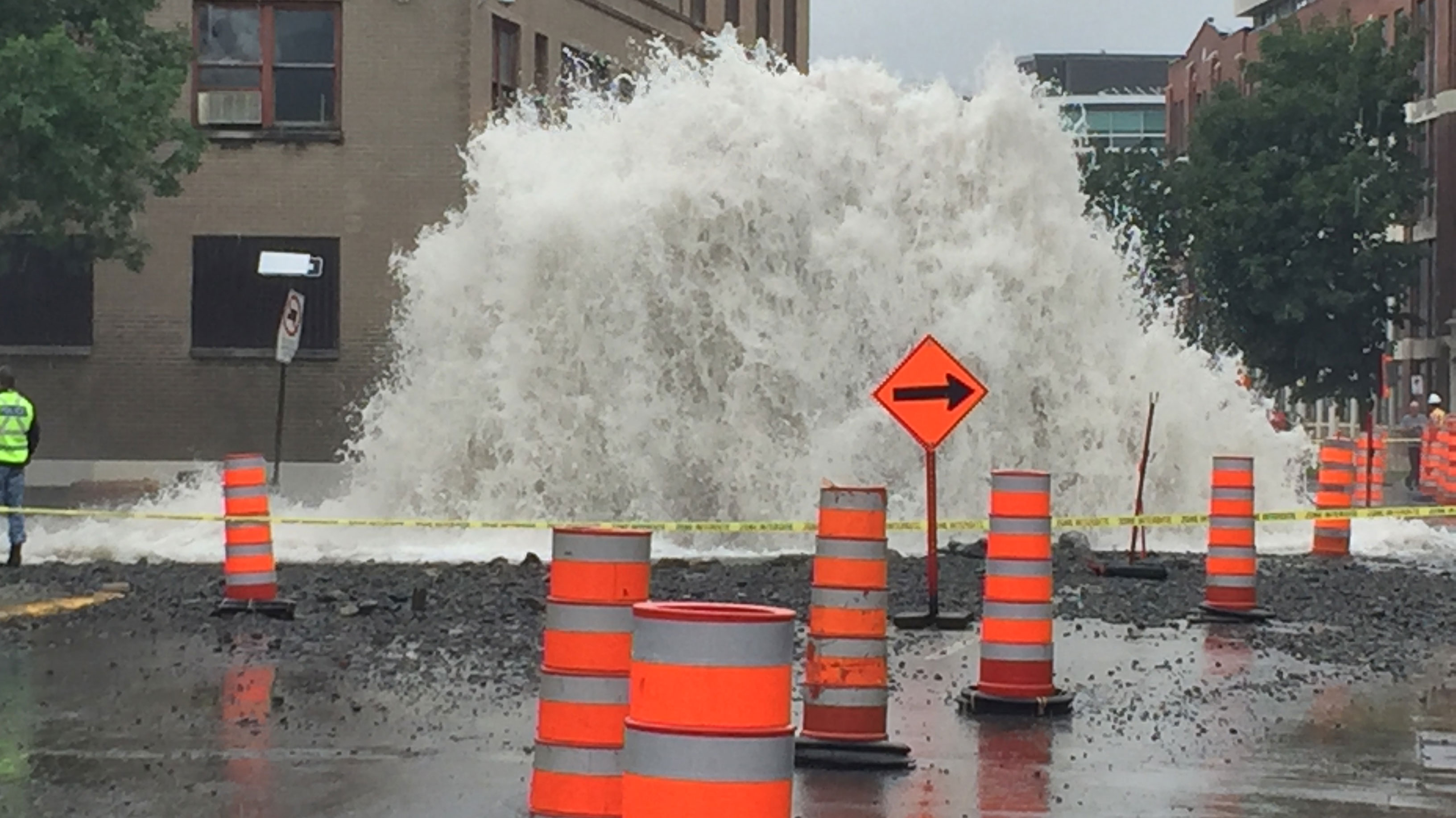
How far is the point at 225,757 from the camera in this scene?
10.1m

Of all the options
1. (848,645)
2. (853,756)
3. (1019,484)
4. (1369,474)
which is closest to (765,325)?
(1369,474)

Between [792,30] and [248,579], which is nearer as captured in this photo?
[248,579]

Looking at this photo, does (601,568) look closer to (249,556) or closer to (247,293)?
(249,556)

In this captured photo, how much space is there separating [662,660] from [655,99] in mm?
19105

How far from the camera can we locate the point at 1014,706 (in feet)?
37.7

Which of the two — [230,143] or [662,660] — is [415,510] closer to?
[230,143]

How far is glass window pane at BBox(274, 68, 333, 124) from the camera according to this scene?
3628cm

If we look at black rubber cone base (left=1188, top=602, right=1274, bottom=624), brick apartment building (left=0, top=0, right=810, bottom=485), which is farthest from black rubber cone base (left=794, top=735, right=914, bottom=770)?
brick apartment building (left=0, top=0, right=810, bottom=485)

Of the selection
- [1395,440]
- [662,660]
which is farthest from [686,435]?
[1395,440]

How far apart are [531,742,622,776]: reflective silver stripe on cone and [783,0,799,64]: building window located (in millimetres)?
48072

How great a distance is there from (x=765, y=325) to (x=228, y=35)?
15.7 m

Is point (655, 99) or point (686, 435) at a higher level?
point (655, 99)

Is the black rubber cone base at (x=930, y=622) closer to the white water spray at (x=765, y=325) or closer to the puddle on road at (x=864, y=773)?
the puddle on road at (x=864, y=773)

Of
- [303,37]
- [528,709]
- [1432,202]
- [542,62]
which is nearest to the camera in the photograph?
[528,709]
